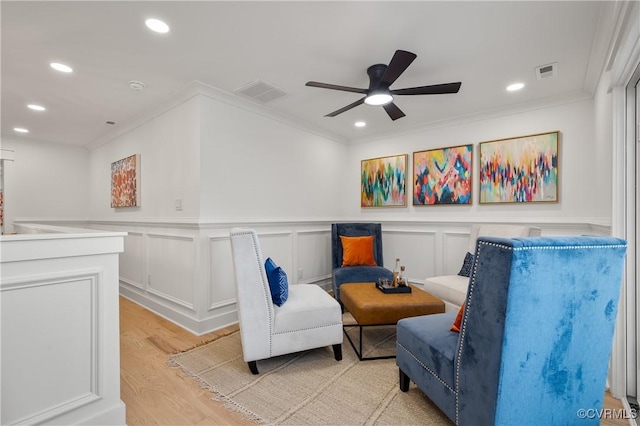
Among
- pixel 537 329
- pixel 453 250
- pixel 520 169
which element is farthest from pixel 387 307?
pixel 520 169

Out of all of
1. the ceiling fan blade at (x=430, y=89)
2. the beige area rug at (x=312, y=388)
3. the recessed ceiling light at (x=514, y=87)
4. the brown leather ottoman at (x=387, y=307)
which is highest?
the recessed ceiling light at (x=514, y=87)

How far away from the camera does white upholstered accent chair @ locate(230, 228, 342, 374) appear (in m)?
2.04

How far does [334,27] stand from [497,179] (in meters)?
2.65

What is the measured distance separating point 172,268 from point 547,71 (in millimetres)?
4134

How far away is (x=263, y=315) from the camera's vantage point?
2.07 meters

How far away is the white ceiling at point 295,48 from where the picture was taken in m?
1.80

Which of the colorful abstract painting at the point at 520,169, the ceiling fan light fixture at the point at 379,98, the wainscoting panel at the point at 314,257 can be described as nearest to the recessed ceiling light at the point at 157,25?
the ceiling fan light fixture at the point at 379,98

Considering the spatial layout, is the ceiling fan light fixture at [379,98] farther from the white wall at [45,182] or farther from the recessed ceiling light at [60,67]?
the white wall at [45,182]

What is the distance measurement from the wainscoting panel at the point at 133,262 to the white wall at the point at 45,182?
6.49 feet

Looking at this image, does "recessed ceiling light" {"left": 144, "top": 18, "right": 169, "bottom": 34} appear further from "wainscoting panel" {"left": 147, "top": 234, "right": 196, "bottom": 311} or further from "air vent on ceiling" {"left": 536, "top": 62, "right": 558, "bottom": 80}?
"air vent on ceiling" {"left": 536, "top": 62, "right": 558, "bottom": 80}

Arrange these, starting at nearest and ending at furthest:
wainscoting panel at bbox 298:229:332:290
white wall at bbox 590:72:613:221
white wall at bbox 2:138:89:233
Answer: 1. white wall at bbox 590:72:613:221
2. wainscoting panel at bbox 298:229:332:290
3. white wall at bbox 2:138:89:233

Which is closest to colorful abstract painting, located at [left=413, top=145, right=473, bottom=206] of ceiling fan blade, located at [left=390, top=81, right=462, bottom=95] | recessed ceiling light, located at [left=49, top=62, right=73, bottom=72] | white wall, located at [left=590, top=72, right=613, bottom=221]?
white wall, located at [left=590, top=72, right=613, bottom=221]

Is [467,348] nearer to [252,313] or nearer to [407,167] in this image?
[252,313]

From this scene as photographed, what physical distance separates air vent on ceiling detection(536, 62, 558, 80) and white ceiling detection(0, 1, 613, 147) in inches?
1.6
